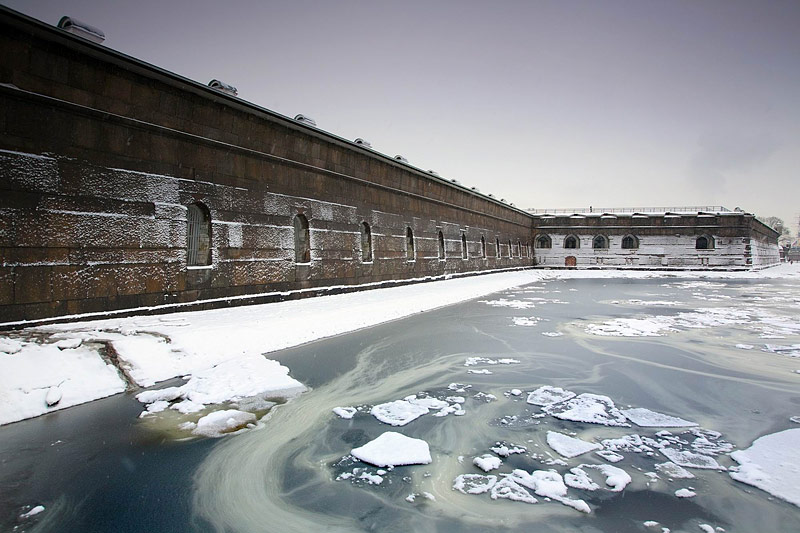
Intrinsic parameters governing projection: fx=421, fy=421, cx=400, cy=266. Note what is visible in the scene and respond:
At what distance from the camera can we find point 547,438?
4.03m

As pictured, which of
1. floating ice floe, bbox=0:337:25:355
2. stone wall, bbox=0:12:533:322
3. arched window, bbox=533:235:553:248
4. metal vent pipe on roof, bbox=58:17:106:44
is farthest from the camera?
arched window, bbox=533:235:553:248

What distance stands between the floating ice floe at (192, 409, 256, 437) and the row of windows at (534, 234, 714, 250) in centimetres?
4554

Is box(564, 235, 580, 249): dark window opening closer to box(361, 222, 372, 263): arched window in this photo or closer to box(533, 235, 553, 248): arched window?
box(533, 235, 553, 248): arched window

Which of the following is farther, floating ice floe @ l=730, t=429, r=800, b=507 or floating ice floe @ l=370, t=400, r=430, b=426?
floating ice floe @ l=370, t=400, r=430, b=426

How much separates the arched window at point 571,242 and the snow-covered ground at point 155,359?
3886cm

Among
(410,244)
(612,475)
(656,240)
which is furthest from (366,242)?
(656,240)

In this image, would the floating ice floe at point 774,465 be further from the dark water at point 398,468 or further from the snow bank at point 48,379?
the snow bank at point 48,379

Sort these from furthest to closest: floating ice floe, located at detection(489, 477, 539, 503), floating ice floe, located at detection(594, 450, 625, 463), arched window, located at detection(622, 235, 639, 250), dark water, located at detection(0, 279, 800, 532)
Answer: arched window, located at detection(622, 235, 639, 250), floating ice floe, located at detection(594, 450, 625, 463), floating ice floe, located at detection(489, 477, 539, 503), dark water, located at detection(0, 279, 800, 532)

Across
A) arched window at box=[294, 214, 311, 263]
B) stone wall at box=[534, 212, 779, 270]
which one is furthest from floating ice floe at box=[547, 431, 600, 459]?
stone wall at box=[534, 212, 779, 270]

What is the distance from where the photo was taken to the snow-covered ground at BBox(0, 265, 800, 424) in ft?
16.3

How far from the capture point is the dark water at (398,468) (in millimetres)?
2863

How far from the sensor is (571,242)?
151 ft

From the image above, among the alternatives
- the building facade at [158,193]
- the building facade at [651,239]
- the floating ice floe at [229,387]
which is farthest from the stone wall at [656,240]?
the floating ice floe at [229,387]

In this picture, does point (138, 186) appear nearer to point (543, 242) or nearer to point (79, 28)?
point (79, 28)
